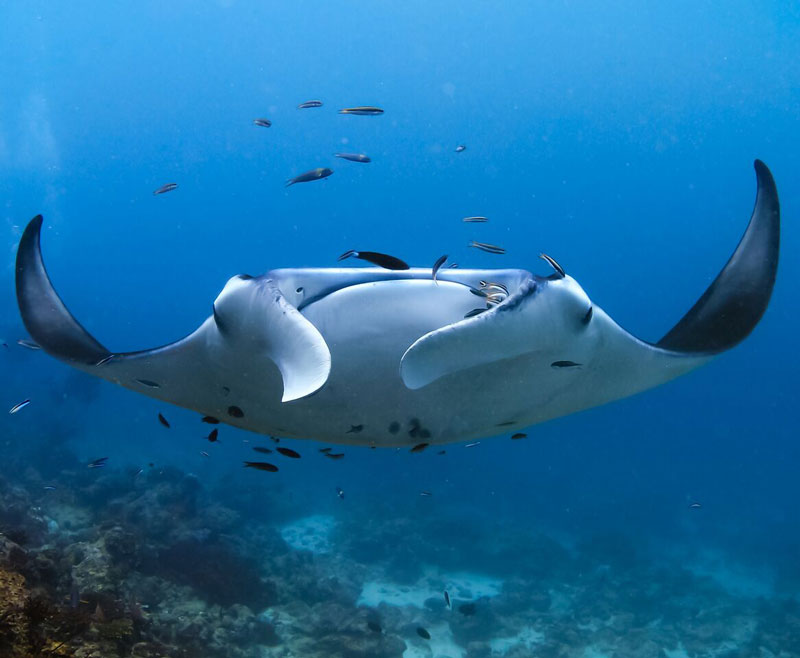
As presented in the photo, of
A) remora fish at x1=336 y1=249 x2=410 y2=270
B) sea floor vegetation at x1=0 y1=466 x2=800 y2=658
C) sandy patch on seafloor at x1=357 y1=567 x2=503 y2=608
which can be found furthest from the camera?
sandy patch on seafloor at x1=357 y1=567 x2=503 y2=608

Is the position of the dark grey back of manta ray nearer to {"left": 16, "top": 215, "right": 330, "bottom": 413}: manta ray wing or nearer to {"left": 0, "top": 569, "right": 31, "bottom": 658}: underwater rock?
{"left": 16, "top": 215, "right": 330, "bottom": 413}: manta ray wing

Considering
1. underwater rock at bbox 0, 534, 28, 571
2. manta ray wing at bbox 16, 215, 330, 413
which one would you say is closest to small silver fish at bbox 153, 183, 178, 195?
manta ray wing at bbox 16, 215, 330, 413

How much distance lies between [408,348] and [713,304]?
2.00 meters

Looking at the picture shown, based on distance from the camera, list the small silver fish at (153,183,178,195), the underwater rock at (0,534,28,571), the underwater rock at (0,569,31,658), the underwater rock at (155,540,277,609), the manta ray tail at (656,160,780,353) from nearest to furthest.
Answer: the underwater rock at (0,569,31,658) < the manta ray tail at (656,160,780,353) < the underwater rock at (0,534,28,571) < the small silver fish at (153,183,178,195) < the underwater rock at (155,540,277,609)

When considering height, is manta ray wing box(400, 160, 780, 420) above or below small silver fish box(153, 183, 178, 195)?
above

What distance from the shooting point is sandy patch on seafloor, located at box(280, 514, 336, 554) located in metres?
15.9

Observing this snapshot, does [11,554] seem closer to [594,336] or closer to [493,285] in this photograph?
[493,285]

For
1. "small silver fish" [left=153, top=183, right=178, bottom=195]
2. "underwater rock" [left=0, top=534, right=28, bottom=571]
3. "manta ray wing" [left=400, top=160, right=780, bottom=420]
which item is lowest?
"underwater rock" [left=0, top=534, right=28, bottom=571]

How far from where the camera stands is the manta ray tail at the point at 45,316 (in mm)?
2807

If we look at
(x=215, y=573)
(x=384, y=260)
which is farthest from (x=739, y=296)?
(x=215, y=573)

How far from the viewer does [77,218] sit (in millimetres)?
74000

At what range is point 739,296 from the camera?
9.44 ft

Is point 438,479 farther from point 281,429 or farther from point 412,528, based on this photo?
point 281,429

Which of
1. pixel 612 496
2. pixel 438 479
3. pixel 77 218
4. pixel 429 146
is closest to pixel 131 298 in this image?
pixel 77 218
